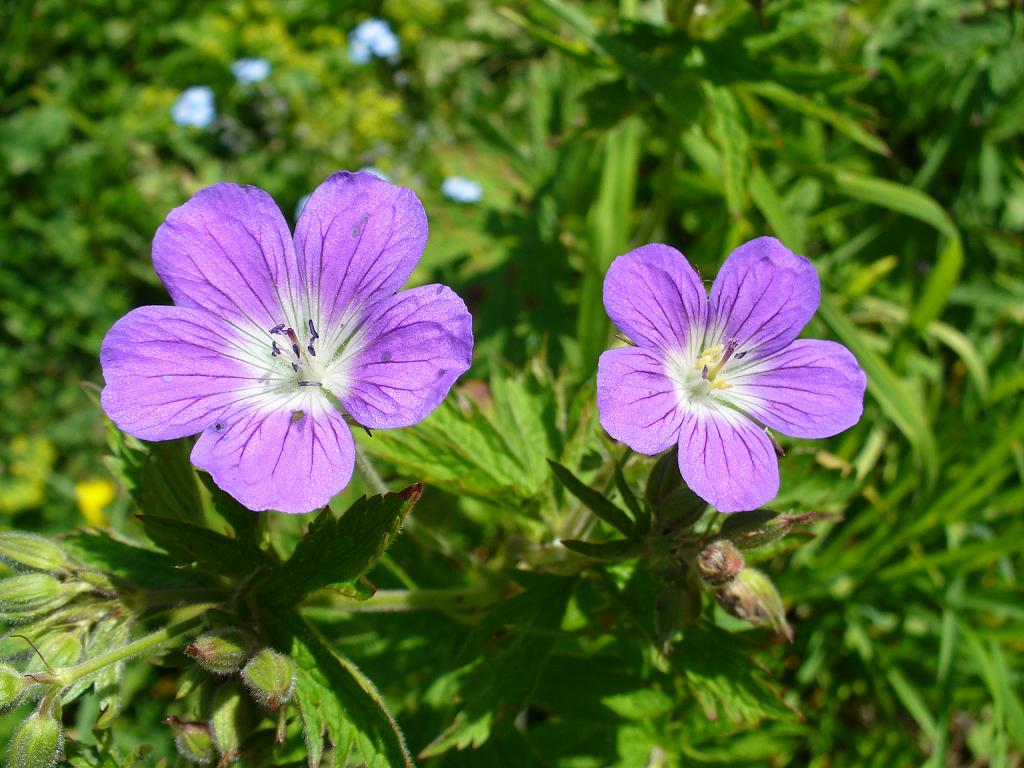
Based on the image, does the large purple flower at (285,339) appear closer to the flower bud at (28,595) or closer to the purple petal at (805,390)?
the flower bud at (28,595)

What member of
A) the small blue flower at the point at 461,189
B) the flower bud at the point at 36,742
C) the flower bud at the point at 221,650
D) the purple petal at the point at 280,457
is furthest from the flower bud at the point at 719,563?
the small blue flower at the point at 461,189

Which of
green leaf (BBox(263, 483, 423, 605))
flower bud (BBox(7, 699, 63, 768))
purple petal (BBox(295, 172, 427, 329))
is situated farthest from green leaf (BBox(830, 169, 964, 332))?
flower bud (BBox(7, 699, 63, 768))

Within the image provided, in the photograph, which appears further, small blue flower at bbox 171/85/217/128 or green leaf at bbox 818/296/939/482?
small blue flower at bbox 171/85/217/128

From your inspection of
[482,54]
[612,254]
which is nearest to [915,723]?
[612,254]

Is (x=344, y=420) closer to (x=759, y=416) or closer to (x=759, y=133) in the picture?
(x=759, y=416)

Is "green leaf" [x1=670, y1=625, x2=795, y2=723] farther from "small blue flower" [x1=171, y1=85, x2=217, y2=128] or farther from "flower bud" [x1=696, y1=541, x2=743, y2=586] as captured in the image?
"small blue flower" [x1=171, y1=85, x2=217, y2=128]
